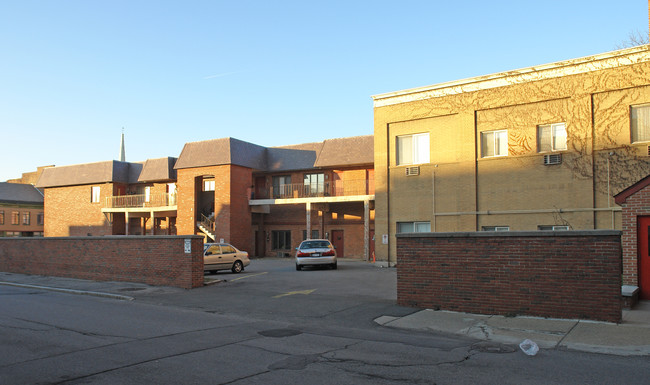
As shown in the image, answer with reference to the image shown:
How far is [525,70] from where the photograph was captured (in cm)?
2156

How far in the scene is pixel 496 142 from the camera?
22.7 metres

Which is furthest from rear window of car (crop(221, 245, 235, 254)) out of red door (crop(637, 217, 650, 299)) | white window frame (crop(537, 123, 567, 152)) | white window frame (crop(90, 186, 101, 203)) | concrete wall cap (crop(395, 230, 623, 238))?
white window frame (crop(90, 186, 101, 203))

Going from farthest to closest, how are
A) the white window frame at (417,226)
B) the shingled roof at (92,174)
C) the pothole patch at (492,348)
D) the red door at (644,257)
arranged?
the shingled roof at (92,174) → the white window frame at (417,226) → the red door at (644,257) → the pothole patch at (492,348)

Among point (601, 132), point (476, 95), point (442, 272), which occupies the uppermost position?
point (476, 95)

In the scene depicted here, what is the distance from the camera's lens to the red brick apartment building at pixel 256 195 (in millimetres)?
36188

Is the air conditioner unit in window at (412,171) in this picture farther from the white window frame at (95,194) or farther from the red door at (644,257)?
the white window frame at (95,194)

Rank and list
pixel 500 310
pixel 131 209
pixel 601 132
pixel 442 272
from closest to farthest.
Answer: pixel 500 310 < pixel 442 272 < pixel 601 132 < pixel 131 209

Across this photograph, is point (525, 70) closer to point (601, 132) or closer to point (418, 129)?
point (601, 132)

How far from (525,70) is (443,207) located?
683cm

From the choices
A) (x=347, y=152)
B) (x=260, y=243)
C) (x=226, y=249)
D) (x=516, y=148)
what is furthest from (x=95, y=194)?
(x=516, y=148)

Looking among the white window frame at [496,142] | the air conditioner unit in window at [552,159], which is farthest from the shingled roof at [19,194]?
the air conditioner unit in window at [552,159]

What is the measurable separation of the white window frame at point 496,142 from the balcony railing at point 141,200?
2774 cm

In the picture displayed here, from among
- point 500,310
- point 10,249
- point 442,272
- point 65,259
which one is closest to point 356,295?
point 442,272

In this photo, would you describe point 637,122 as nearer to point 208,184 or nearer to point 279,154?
point 279,154
